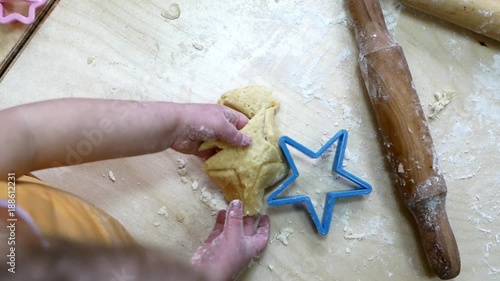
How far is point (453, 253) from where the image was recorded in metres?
0.73

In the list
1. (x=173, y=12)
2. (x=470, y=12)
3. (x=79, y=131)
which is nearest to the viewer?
(x=79, y=131)

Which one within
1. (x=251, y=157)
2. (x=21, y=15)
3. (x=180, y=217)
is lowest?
(x=180, y=217)

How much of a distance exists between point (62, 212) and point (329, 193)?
40 cm

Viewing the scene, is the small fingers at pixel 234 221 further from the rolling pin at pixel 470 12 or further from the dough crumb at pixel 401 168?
the rolling pin at pixel 470 12

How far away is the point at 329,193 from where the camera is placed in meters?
0.79

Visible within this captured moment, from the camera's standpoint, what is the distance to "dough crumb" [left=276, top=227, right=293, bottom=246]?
0.81 m

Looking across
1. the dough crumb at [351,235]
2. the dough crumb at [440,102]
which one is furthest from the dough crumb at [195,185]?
the dough crumb at [440,102]

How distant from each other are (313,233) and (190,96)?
32cm

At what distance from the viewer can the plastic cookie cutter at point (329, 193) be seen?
778 mm

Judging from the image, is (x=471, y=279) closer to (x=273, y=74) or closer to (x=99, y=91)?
(x=273, y=74)

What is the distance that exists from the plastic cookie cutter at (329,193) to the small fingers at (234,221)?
53 millimetres

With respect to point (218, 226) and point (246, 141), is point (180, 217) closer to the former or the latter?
point (218, 226)

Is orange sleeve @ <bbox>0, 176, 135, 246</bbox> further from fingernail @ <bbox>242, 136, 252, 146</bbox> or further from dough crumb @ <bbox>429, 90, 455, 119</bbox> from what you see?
dough crumb @ <bbox>429, 90, 455, 119</bbox>

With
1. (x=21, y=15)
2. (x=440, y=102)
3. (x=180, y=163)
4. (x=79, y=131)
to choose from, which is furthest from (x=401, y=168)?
(x=21, y=15)
